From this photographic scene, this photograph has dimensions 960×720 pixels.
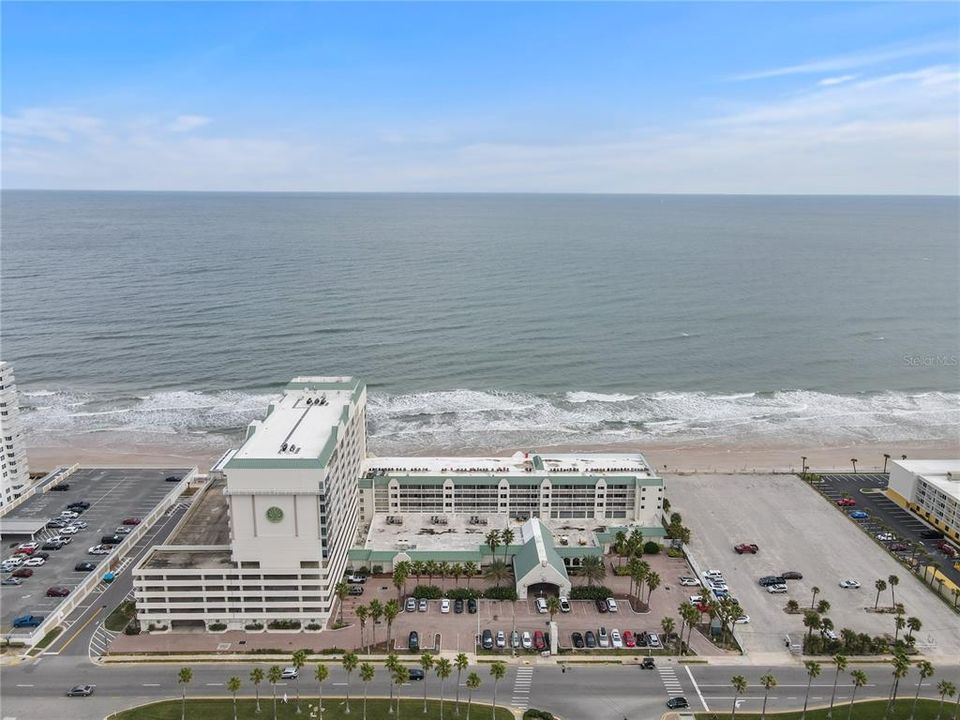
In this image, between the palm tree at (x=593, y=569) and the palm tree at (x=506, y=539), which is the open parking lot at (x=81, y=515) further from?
the palm tree at (x=593, y=569)

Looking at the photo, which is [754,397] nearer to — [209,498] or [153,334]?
[209,498]

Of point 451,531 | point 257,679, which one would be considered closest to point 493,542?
point 451,531

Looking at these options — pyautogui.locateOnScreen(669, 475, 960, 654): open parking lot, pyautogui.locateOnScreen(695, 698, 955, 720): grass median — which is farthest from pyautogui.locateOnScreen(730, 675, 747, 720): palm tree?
pyautogui.locateOnScreen(669, 475, 960, 654): open parking lot

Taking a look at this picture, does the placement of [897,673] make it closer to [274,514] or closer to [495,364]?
[274,514]

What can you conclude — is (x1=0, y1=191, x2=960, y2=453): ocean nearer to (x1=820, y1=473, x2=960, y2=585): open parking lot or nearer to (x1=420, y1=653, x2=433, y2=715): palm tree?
(x1=820, y1=473, x2=960, y2=585): open parking lot

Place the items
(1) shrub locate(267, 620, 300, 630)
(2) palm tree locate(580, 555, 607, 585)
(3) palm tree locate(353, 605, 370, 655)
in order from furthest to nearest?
(2) palm tree locate(580, 555, 607, 585), (1) shrub locate(267, 620, 300, 630), (3) palm tree locate(353, 605, 370, 655)
